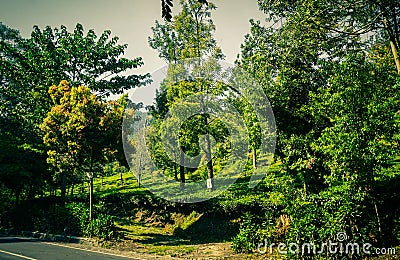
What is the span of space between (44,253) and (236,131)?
1159cm

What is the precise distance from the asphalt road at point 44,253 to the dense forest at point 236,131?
1.79 meters

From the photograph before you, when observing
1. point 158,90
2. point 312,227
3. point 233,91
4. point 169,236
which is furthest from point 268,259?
point 158,90

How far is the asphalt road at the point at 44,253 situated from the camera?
36.1 feet

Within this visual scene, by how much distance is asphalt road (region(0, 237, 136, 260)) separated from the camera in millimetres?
10992

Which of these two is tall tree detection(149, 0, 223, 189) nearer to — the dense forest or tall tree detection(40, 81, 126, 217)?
the dense forest

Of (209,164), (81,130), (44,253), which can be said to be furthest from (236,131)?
(44,253)

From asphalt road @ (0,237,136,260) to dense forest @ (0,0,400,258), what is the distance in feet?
5.88

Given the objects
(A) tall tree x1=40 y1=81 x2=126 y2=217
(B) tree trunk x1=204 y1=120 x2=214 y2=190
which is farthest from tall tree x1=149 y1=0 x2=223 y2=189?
(A) tall tree x1=40 y1=81 x2=126 y2=217

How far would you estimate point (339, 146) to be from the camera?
8930 millimetres

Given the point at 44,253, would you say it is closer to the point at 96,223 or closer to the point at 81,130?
the point at 96,223

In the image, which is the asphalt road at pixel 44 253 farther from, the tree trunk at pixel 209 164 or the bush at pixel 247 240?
the tree trunk at pixel 209 164

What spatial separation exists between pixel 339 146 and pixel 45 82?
2169 centimetres

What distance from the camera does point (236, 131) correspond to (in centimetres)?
1933

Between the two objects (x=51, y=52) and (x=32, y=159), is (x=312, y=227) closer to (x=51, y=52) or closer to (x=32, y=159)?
(x=32, y=159)
